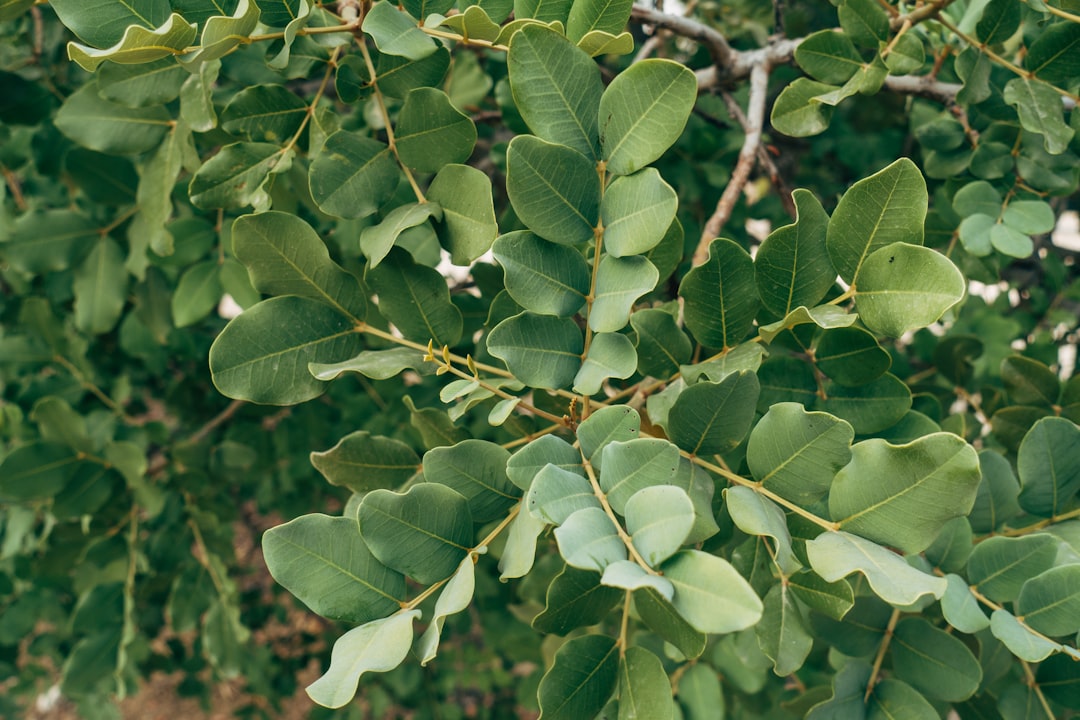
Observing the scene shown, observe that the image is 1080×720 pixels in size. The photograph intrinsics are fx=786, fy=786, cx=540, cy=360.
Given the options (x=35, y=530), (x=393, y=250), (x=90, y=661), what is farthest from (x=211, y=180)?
(x=35, y=530)

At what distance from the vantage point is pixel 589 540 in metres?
0.51

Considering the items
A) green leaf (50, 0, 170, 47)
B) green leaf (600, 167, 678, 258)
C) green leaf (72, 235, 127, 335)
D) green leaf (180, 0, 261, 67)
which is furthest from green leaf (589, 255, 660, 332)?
green leaf (72, 235, 127, 335)

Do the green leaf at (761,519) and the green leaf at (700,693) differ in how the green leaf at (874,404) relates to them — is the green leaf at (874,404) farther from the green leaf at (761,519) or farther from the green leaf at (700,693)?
the green leaf at (700,693)

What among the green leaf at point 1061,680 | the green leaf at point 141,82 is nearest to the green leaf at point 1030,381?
the green leaf at point 1061,680

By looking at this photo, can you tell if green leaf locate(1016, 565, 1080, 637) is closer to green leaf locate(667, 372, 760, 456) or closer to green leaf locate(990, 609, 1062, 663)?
green leaf locate(990, 609, 1062, 663)

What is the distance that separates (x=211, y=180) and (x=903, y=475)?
2.23 ft

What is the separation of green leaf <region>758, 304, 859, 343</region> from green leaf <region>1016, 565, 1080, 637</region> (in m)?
0.26

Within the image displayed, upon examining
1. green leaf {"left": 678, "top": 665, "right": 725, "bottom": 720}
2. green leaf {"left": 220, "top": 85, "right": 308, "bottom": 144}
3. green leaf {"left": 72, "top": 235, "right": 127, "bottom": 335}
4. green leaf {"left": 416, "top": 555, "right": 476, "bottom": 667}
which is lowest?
green leaf {"left": 678, "top": 665, "right": 725, "bottom": 720}

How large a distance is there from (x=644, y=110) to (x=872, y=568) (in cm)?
38

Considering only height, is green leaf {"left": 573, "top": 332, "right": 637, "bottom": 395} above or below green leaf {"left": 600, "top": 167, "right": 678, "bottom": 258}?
below

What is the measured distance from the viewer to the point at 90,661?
1.31 metres

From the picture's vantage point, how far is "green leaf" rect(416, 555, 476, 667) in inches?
21.0

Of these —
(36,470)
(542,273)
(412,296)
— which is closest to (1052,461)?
(542,273)

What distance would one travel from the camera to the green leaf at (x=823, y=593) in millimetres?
639
